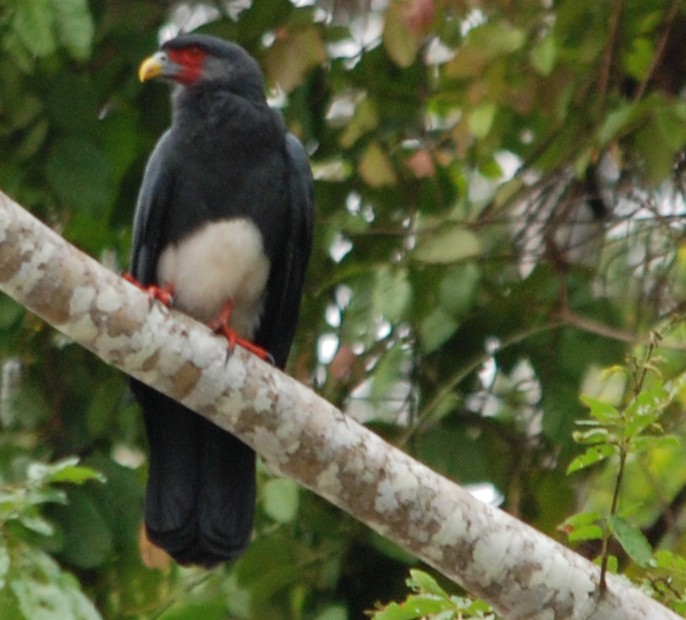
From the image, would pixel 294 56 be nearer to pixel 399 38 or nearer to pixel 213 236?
pixel 399 38

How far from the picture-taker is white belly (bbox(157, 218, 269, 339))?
3572 millimetres

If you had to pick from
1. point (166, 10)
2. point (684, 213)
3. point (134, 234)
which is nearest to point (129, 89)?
point (166, 10)

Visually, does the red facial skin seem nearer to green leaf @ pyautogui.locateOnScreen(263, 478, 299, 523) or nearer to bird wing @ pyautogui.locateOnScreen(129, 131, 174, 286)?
bird wing @ pyautogui.locateOnScreen(129, 131, 174, 286)

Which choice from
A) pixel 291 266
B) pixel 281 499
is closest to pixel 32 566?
pixel 281 499

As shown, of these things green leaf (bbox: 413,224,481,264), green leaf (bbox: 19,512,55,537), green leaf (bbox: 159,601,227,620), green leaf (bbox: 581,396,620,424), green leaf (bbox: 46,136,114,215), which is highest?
green leaf (bbox: 46,136,114,215)

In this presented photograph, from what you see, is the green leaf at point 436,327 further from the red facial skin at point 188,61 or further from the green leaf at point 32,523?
the green leaf at point 32,523

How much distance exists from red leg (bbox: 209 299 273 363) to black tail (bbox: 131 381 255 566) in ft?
0.87

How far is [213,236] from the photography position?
3570mm

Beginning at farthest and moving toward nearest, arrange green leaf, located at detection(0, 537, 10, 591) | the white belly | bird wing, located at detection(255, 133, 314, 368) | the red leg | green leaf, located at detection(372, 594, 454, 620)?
bird wing, located at detection(255, 133, 314, 368) → the white belly → the red leg → green leaf, located at detection(0, 537, 10, 591) → green leaf, located at detection(372, 594, 454, 620)

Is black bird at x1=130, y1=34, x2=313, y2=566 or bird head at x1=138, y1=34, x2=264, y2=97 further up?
bird head at x1=138, y1=34, x2=264, y2=97

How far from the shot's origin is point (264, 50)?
4176 mm

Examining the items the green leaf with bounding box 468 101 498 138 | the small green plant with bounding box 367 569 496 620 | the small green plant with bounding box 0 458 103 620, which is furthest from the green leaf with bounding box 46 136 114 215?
the small green plant with bounding box 367 569 496 620

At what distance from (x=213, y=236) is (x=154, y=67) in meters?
0.51

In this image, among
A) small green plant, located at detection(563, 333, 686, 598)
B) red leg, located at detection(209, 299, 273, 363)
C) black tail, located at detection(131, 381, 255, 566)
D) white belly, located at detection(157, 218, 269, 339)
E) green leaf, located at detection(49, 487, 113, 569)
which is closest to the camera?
small green plant, located at detection(563, 333, 686, 598)
